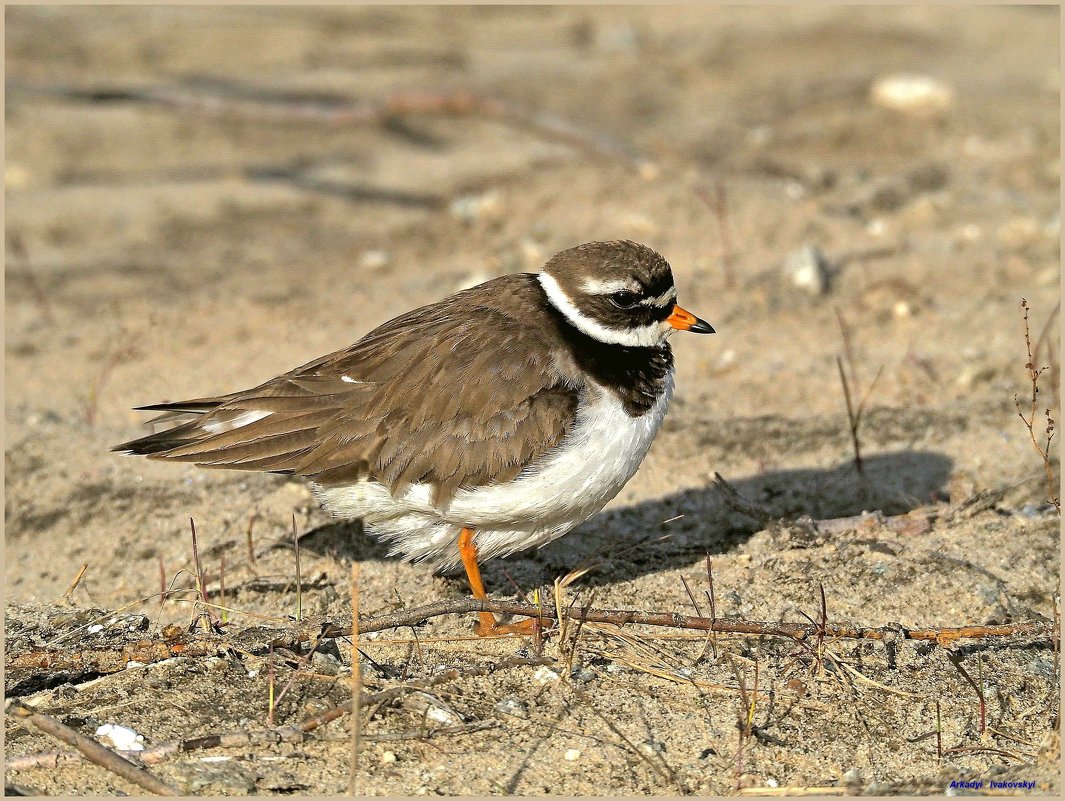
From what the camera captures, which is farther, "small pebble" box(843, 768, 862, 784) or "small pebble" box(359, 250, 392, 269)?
"small pebble" box(359, 250, 392, 269)

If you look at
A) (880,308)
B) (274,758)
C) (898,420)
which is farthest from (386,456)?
(880,308)

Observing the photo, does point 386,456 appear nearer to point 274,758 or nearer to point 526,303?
point 526,303

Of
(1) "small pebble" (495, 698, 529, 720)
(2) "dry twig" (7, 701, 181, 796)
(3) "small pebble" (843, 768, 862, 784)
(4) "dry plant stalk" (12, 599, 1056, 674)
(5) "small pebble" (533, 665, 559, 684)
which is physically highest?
(2) "dry twig" (7, 701, 181, 796)

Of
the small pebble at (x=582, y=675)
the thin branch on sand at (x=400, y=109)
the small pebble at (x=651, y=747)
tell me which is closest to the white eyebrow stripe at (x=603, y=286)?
the small pebble at (x=582, y=675)

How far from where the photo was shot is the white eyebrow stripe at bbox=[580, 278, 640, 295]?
4.88 metres

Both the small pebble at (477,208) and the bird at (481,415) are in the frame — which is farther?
the small pebble at (477,208)

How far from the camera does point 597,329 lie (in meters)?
4.93

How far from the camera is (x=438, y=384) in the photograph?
4.63m

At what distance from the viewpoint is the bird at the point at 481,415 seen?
4512 millimetres

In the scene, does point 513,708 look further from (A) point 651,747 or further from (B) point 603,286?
(B) point 603,286

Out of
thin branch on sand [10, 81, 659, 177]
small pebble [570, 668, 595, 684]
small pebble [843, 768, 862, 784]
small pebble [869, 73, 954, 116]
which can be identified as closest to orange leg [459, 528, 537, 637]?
small pebble [570, 668, 595, 684]

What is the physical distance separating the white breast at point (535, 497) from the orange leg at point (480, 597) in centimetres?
4

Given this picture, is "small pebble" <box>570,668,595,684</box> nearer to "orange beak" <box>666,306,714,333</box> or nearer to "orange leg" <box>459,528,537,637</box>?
"orange leg" <box>459,528,537,637</box>

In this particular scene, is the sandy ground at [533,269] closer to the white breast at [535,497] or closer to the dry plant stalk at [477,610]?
the dry plant stalk at [477,610]
